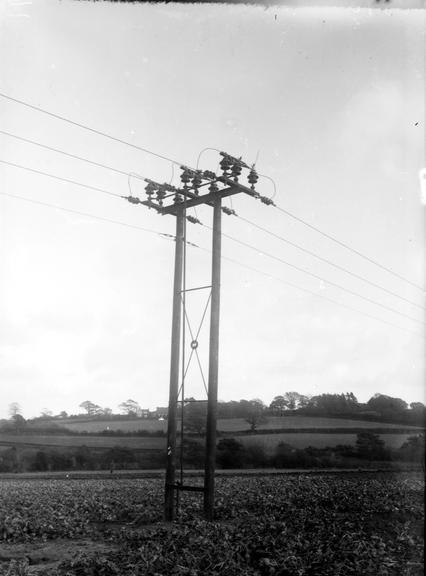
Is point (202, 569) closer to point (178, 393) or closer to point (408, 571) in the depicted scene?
point (408, 571)

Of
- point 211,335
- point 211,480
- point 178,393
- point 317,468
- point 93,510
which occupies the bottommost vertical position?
point 317,468

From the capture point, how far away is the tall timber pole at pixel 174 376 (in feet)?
42.0

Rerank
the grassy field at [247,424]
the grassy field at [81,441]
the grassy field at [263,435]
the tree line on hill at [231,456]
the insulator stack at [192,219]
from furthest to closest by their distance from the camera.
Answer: the grassy field at [247,424]
the grassy field at [263,435]
the grassy field at [81,441]
the tree line on hill at [231,456]
the insulator stack at [192,219]

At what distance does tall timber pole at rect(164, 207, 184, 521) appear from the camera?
12797mm

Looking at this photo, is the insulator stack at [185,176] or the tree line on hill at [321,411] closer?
the insulator stack at [185,176]

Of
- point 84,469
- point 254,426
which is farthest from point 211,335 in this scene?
point 254,426

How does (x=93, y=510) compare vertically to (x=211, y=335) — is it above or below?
below

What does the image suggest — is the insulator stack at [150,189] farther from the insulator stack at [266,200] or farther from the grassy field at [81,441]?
the grassy field at [81,441]

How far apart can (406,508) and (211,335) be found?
7542 millimetres

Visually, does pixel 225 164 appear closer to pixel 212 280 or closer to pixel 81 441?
pixel 212 280

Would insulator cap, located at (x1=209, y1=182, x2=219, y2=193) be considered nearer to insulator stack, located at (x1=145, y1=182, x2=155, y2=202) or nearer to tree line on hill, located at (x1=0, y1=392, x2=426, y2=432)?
insulator stack, located at (x1=145, y1=182, x2=155, y2=202)

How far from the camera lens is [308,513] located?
13750mm

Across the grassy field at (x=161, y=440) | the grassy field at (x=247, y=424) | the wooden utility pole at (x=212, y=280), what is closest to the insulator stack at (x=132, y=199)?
the wooden utility pole at (x=212, y=280)

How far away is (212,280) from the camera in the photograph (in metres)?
12.8
